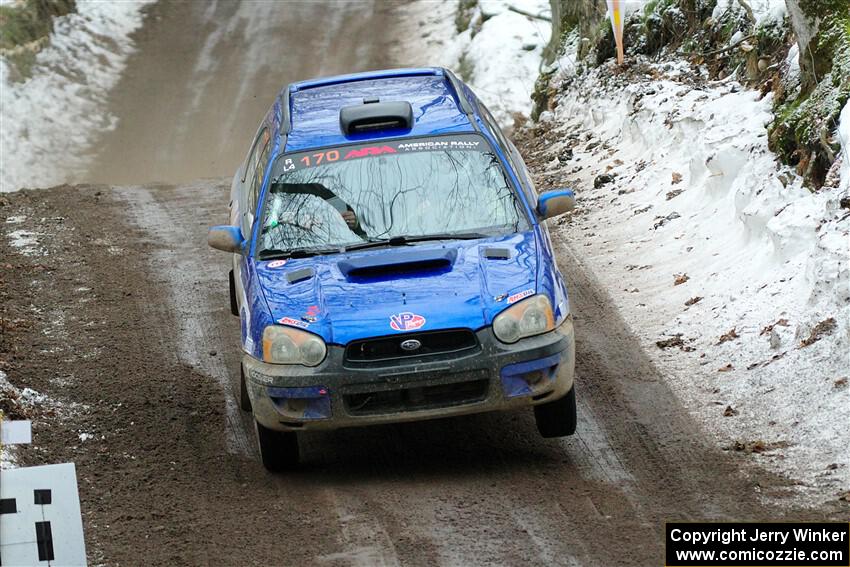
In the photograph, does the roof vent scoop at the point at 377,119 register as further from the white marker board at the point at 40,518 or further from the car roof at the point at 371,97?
the white marker board at the point at 40,518

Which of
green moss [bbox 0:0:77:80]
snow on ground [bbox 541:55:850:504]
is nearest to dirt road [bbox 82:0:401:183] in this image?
green moss [bbox 0:0:77:80]

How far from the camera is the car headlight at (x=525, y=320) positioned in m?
6.53

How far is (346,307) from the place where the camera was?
6.62m

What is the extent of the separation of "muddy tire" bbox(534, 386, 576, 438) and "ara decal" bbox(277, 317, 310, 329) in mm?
1473

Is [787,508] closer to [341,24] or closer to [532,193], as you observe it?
[532,193]

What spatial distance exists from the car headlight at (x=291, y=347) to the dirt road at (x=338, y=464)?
0.79 m

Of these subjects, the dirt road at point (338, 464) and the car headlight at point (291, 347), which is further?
the car headlight at point (291, 347)

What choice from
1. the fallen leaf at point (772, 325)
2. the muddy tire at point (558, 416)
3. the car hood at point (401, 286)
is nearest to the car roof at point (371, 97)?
the car hood at point (401, 286)

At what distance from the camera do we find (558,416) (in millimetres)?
7051

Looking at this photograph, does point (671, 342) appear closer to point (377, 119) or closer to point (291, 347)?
point (377, 119)

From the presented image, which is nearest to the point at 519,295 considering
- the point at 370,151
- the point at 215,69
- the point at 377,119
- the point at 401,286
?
the point at 401,286

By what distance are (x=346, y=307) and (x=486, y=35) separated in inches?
615

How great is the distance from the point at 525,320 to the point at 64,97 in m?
17.1

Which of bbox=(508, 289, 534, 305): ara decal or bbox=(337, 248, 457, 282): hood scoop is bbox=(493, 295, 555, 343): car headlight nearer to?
bbox=(508, 289, 534, 305): ara decal
